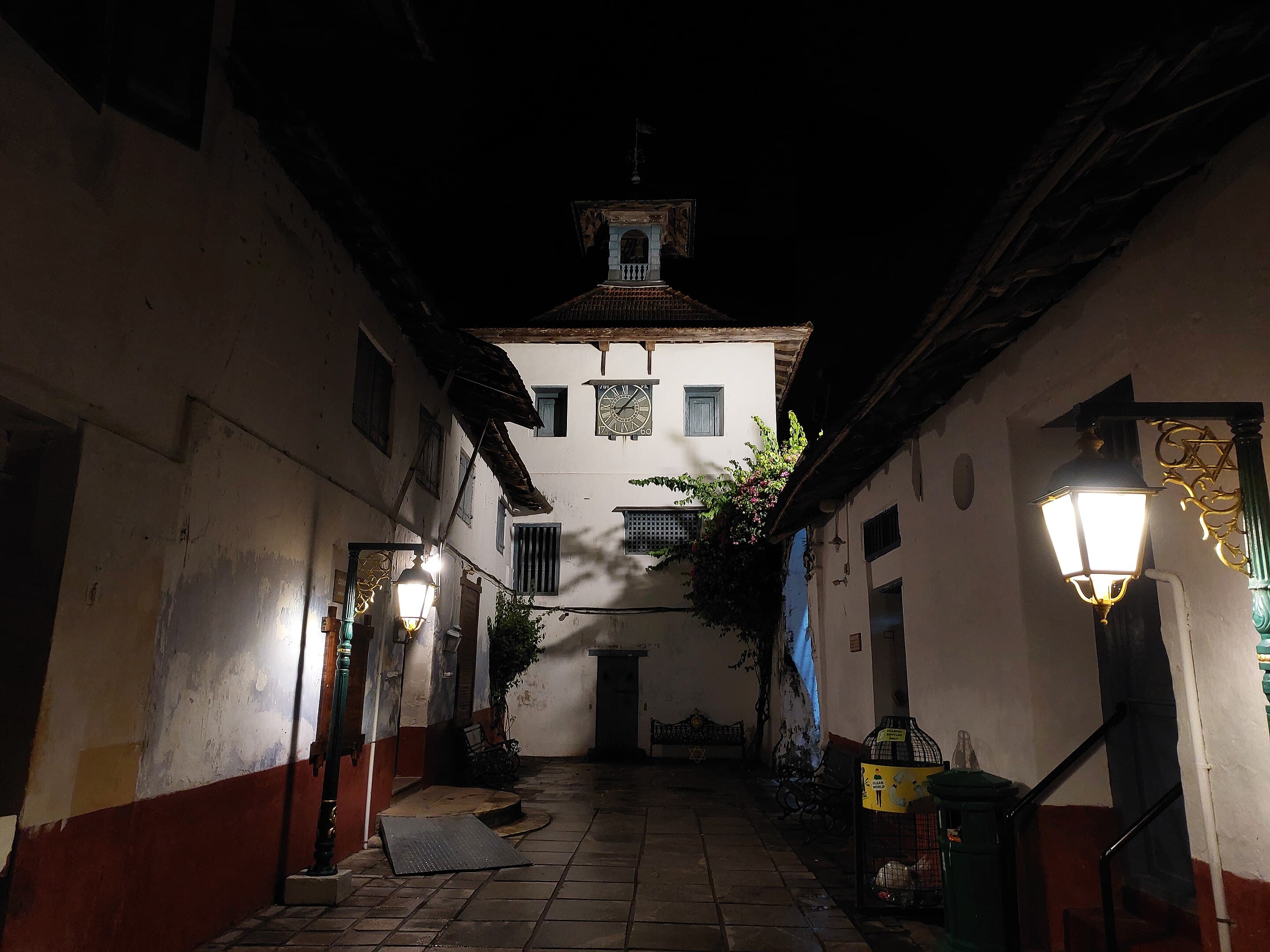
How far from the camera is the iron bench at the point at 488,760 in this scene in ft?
37.7

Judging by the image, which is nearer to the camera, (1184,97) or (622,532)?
(1184,97)

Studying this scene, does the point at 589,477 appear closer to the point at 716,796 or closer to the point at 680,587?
the point at 680,587

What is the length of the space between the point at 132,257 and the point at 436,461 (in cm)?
632

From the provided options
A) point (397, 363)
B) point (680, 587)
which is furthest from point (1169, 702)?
point (680, 587)

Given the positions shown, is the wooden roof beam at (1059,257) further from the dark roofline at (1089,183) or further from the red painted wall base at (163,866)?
the red painted wall base at (163,866)

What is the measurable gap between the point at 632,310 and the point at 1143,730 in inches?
619

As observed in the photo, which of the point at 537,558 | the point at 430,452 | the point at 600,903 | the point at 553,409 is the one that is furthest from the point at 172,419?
the point at 553,409

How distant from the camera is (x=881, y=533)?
8.73 meters

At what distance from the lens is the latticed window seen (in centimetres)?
1745

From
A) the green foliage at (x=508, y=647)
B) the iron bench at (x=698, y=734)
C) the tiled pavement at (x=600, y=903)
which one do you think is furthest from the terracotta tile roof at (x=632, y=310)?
the tiled pavement at (x=600, y=903)

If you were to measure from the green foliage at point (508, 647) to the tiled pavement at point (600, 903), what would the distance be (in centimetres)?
616

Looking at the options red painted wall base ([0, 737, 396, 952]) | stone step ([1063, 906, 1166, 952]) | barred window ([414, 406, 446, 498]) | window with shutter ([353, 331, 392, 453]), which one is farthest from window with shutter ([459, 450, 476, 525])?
stone step ([1063, 906, 1166, 952])

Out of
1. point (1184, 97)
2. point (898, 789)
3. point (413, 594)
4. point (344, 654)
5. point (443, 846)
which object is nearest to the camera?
point (1184, 97)

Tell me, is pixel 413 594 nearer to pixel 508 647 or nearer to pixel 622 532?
pixel 508 647
